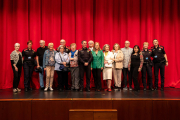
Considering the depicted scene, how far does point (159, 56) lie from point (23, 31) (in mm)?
4927

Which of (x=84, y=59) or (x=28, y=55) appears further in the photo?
(x=28, y=55)

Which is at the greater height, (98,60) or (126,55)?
(126,55)

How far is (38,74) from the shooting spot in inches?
252

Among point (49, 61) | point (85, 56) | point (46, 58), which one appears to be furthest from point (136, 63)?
point (46, 58)

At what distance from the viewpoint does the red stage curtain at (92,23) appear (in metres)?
6.54

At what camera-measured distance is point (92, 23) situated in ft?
22.2

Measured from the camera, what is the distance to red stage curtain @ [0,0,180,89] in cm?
654

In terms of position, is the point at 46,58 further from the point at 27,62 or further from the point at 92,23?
the point at 92,23

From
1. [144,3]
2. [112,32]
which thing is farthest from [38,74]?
[144,3]

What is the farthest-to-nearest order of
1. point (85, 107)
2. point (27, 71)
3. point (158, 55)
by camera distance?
1. point (158, 55)
2. point (27, 71)
3. point (85, 107)

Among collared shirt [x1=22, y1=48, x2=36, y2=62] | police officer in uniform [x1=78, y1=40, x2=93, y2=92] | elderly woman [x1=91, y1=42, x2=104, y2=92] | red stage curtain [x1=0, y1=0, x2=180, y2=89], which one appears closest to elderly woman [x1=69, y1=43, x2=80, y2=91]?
police officer in uniform [x1=78, y1=40, x2=93, y2=92]

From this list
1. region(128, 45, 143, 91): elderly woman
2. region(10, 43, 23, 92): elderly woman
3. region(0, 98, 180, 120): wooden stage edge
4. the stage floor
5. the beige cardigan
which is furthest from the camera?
the beige cardigan

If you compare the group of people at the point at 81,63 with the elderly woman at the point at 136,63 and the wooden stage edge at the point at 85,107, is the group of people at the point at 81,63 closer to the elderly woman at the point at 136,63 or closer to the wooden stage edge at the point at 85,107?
the elderly woman at the point at 136,63

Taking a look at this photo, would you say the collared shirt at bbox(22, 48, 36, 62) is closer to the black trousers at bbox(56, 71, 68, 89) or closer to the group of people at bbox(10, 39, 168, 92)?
the group of people at bbox(10, 39, 168, 92)
